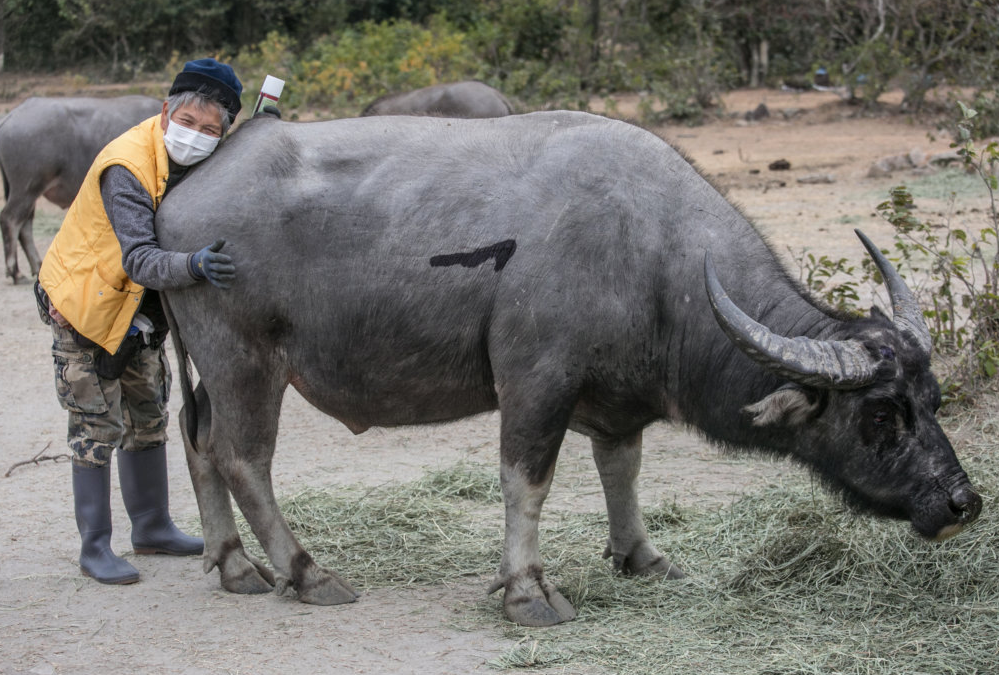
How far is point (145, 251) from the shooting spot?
4.14 meters

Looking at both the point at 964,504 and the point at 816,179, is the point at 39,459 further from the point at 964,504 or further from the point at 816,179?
the point at 816,179

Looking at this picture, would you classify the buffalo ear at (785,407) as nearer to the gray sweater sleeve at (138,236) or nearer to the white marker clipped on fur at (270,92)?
the gray sweater sleeve at (138,236)

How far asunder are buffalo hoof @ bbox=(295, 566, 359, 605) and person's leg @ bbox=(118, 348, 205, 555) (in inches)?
33.5

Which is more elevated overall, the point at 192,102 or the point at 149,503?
the point at 192,102

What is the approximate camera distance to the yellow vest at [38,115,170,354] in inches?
170

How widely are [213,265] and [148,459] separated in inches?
50.6

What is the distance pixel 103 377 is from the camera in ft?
15.0

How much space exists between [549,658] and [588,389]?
3.20ft

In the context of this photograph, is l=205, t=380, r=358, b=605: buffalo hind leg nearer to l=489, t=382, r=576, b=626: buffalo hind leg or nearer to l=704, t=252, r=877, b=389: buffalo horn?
l=489, t=382, r=576, b=626: buffalo hind leg

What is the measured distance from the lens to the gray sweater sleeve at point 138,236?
4090 mm

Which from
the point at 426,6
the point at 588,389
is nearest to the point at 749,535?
the point at 588,389

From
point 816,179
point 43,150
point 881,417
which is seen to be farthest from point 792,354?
point 816,179

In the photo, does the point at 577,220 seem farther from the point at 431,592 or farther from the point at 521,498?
the point at 431,592

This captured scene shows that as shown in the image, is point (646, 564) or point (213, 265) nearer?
point (213, 265)
